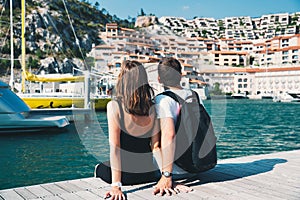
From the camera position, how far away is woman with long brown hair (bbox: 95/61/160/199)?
276 cm

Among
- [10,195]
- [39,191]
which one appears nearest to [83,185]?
[39,191]

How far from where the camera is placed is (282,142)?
551 inches

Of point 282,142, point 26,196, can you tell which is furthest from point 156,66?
point 282,142

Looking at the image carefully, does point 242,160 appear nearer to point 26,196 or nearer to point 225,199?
point 225,199

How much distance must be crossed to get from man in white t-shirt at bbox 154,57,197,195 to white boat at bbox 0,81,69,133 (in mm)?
11835

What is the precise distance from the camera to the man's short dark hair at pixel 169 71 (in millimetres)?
3041

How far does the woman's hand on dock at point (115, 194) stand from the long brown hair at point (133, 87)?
0.62 meters

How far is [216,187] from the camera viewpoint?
10.6ft

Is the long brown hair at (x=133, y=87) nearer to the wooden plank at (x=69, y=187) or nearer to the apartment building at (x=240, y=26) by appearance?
the wooden plank at (x=69, y=187)

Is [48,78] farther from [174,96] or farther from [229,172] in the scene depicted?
[174,96]

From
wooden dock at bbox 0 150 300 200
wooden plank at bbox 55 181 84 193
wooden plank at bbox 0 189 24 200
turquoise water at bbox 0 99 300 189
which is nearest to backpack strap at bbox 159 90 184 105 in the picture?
turquoise water at bbox 0 99 300 189

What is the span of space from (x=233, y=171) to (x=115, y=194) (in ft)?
4.93

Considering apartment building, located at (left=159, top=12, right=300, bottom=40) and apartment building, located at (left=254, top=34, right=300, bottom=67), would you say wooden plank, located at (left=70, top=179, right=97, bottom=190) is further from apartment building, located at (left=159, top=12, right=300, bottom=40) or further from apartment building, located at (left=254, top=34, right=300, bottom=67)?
apartment building, located at (left=159, top=12, right=300, bottom=40)

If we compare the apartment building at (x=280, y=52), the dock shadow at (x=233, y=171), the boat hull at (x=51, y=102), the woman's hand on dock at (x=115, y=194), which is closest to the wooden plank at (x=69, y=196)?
the woman's hand on dock at (x=115, y=194)
